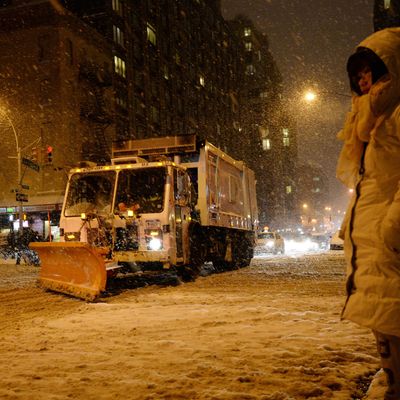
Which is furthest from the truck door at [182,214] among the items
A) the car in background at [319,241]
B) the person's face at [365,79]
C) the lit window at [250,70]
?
the lit window at [250,70]

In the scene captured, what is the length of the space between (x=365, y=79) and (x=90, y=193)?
10.1 m

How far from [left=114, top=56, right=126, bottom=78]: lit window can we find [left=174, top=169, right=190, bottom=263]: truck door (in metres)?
31.6

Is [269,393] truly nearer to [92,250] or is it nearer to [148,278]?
[92,250]

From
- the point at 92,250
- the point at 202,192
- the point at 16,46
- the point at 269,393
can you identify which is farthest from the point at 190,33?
the point at 269,393

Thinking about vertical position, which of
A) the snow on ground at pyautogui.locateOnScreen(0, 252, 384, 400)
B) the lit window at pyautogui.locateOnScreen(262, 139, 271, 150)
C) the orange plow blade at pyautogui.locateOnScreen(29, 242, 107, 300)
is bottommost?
the snow on ground at pyautogui.locateOnScreen(0, 252, 384, 400)

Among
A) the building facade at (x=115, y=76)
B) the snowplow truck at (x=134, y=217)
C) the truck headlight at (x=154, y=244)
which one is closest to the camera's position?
the snowplow truck at (x=134, y=217)

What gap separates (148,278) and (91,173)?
11.9 ft

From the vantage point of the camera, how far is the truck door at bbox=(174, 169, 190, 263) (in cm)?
1177

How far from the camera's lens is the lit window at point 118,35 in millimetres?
41938

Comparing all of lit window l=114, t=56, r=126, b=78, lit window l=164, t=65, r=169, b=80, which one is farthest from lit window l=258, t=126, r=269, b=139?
lit window l=114, t=56, r=126, b=78

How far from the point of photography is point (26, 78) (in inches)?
1391

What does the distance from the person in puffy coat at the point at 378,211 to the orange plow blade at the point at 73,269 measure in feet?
23.2

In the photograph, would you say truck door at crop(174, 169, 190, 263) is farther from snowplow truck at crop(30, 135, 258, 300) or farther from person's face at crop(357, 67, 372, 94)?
person's face at crop(357, 67, 372, 94)

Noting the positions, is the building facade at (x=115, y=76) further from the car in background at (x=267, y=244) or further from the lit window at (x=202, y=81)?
the car in background at (x=267, y=244)
